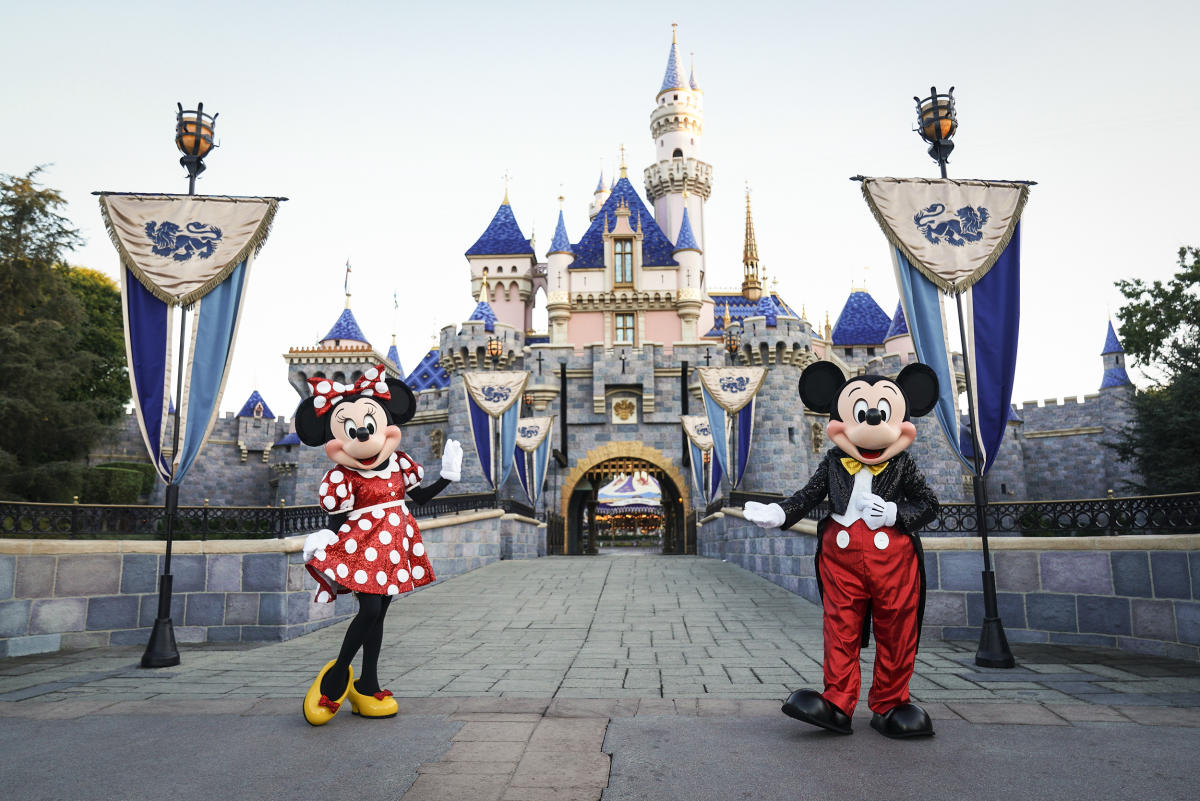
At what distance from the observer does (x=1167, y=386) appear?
66.0ft

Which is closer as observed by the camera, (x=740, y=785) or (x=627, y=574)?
(x=740, y=785)

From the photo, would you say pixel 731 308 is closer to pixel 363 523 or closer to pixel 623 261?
pixel 623 261

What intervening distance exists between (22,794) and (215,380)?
390 cm

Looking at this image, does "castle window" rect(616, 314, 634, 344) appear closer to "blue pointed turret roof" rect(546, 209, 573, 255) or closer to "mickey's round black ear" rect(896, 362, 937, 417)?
"blue pointed turret roof" rect(546, 209, 573, 255)

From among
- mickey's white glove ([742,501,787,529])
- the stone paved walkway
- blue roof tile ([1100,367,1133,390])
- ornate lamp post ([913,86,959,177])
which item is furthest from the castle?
mickey's white glove ([742,501,787,529])

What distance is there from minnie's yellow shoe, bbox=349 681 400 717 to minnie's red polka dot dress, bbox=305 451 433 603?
0.52m

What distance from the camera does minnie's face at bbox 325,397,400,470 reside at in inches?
170

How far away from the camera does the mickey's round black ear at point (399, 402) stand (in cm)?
455

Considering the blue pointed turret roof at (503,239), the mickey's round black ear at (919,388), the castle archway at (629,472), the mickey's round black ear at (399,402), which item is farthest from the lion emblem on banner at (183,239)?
the blue pointed turret roof at (503,239)

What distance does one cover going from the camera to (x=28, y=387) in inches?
765

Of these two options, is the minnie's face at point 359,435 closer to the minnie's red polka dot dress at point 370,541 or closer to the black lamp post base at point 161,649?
the minnie's red polka dot dress at point 370,541

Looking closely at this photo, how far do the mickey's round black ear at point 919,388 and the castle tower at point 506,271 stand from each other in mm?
33514

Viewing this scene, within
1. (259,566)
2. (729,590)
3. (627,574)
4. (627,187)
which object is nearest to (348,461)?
(259,566)

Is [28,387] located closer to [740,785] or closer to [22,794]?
[22,794]
